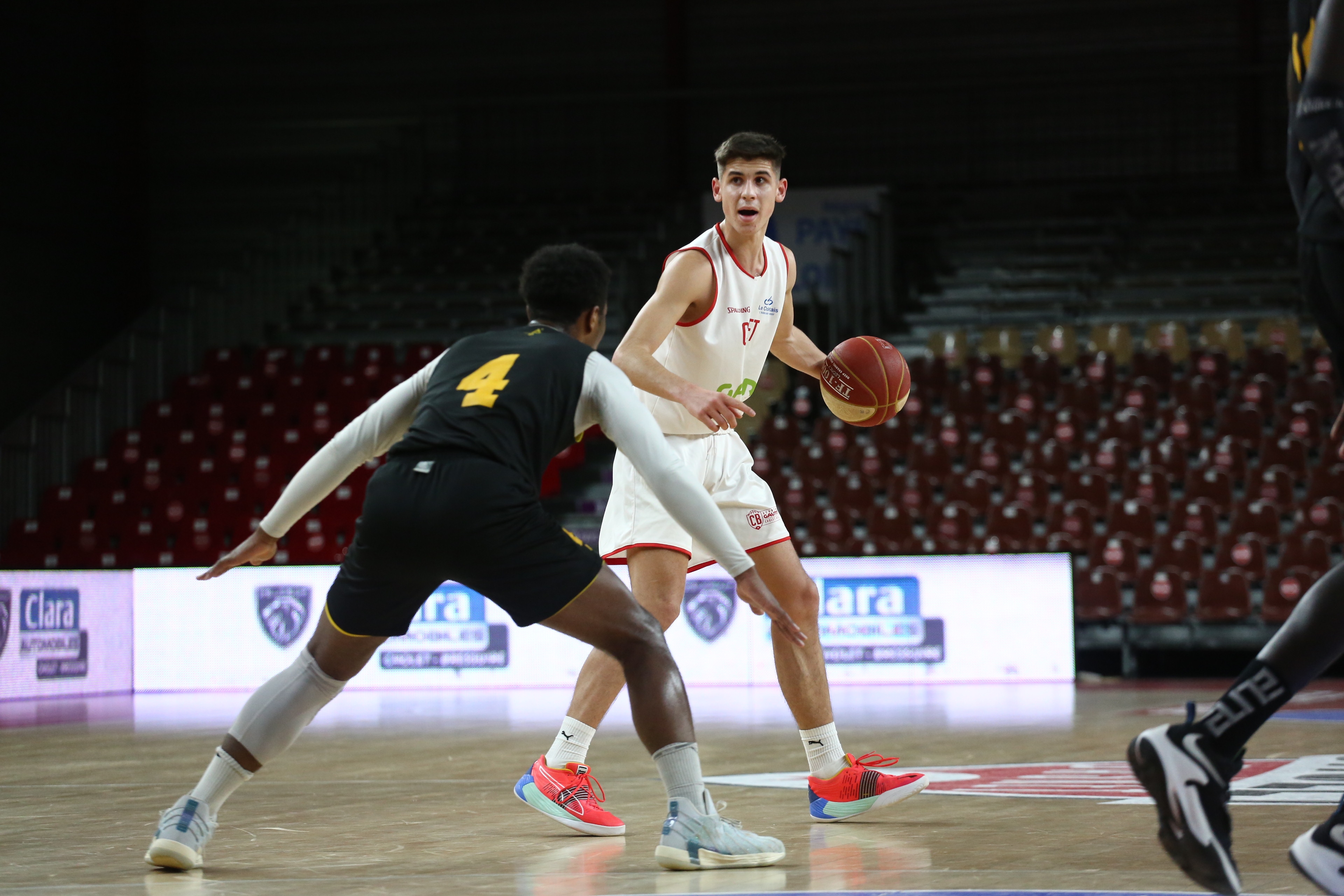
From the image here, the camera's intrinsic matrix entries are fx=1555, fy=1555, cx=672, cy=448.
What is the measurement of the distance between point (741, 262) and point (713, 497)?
0.78 metres

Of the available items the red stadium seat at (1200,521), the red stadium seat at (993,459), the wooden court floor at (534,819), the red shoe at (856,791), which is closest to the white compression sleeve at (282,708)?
the wooden court floor at (534,819)

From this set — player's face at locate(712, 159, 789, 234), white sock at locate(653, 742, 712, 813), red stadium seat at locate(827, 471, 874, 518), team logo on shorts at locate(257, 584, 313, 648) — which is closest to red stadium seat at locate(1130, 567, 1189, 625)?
red stadium seat at locate(827, 471, 874, 518)

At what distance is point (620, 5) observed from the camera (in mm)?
23094

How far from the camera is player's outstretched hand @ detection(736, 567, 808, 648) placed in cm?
337

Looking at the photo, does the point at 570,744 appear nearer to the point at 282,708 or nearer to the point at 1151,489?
the point at 282,708

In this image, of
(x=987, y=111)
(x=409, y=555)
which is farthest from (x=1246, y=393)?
(x=409, y=555)

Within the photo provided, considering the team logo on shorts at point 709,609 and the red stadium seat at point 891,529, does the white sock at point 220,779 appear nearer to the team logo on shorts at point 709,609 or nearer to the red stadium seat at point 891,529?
the team logo on shorts at point 709,609

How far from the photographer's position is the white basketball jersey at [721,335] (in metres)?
4.94

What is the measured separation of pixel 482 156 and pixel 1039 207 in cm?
824

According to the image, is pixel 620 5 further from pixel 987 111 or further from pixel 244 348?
pixel 244 348

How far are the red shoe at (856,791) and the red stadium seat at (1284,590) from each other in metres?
8.45

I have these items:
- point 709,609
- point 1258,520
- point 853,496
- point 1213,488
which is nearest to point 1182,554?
point 1258,520

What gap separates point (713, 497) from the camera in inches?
189

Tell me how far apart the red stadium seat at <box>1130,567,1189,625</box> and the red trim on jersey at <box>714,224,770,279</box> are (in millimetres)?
8456
